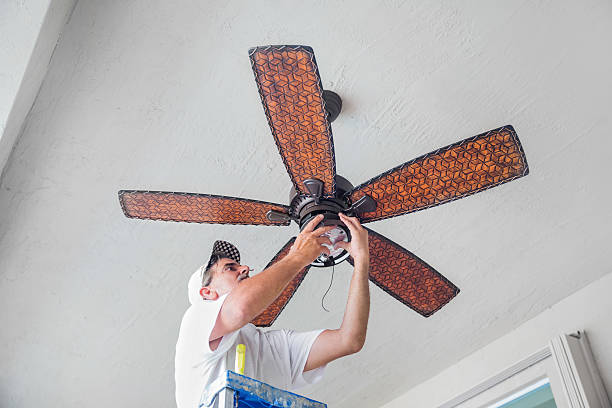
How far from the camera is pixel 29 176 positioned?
2.20 meters

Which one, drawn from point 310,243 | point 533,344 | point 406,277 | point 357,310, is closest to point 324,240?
point 310,243

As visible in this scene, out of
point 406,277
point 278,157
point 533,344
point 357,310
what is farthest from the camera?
point 533,344

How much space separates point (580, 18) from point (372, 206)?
0.81m

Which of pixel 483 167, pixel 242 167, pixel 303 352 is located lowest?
pixel 303 352

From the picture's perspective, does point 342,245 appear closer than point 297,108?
No

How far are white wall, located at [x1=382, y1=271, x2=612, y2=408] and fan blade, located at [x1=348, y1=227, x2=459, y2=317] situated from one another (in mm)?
804

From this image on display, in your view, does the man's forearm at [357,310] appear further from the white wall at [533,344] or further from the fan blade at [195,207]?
the white wall at [533,344]

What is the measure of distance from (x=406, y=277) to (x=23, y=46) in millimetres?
1271

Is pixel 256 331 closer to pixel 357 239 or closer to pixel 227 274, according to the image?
pixel 227 274

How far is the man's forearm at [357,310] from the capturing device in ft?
5.87

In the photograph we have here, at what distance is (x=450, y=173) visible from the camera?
169cm

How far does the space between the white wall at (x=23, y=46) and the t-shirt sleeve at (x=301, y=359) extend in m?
1.03

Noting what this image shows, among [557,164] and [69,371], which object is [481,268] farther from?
[69,371]

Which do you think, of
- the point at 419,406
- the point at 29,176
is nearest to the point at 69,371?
the point at 29,176
